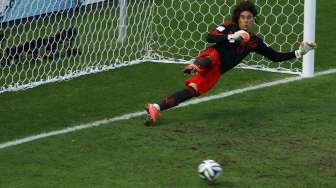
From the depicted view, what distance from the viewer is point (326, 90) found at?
31.9 ft

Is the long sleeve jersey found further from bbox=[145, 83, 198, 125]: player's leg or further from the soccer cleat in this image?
the soccer cleat

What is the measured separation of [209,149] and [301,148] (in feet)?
2.42

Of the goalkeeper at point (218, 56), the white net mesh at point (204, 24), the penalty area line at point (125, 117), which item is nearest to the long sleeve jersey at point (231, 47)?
the goalkeeper at point (218, 56)

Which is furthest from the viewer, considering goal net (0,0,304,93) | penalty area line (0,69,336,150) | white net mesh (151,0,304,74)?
white net mesh (151,0,304,74)

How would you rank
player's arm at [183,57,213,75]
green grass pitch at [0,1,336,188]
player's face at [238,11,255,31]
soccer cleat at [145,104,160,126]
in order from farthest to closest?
player's face at [238,11,255,31] → soccer cleat at [145,104,160,126] → player's arm at [183,57,213,75] → green grass pitch at [0,1,336,188]

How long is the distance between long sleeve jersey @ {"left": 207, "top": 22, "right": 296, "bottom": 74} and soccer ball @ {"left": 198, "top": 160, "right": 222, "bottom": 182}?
6.19 feet

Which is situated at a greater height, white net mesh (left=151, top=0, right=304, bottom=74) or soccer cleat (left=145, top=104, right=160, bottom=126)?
white net mesh (left=151, top=0, right=304, bottom=74)

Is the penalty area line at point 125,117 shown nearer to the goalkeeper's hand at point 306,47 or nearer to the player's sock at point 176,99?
the player's sock at point 176,99

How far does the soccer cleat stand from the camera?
8500 millimetres

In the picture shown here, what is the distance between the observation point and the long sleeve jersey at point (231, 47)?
337 inches

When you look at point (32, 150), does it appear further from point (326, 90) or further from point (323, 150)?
point (326, 90)

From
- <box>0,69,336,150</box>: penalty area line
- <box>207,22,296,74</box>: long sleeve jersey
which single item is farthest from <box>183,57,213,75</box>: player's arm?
<box>0,69,336,150</box>: penalty area line

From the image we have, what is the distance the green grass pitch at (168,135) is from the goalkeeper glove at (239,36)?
77cm

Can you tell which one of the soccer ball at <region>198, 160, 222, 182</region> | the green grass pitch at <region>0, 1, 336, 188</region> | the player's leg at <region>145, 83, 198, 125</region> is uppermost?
the player's leg at <region>145, 83, 198, 125</region>
